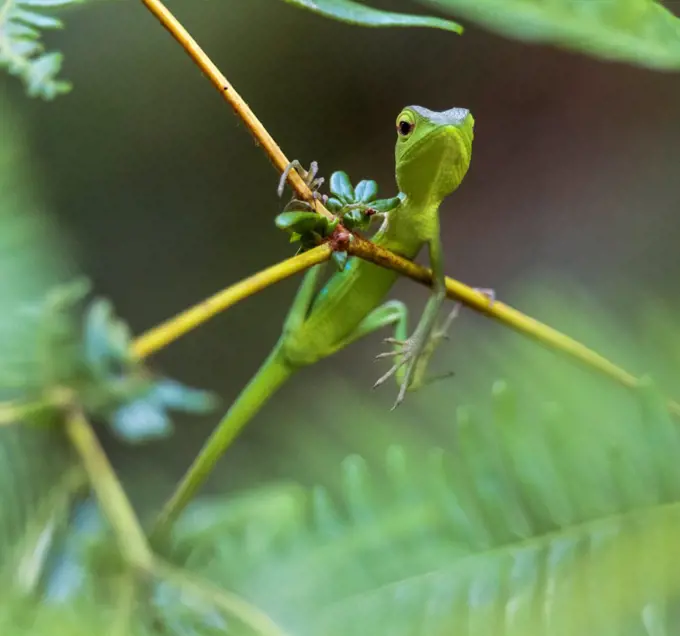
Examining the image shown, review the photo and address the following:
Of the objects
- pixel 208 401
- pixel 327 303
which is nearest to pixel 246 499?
pixel 208 401

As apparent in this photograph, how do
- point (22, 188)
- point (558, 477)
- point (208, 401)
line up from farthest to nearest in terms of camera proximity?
point (22, 188)
point (208, 401)
point (558, 477)

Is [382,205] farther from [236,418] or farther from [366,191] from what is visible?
[236,418]

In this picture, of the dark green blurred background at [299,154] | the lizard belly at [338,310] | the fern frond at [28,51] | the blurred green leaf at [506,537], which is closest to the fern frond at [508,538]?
the blurred green leaf at [506,537]

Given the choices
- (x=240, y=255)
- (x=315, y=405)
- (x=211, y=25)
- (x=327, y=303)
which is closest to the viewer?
(x=327, y=303)

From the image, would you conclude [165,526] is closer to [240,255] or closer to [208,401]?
[208,401]

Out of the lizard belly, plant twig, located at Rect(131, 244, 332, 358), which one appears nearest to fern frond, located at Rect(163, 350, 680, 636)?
the lizard belly

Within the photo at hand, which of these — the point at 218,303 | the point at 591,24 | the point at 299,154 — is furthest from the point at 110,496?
the point at 299,154

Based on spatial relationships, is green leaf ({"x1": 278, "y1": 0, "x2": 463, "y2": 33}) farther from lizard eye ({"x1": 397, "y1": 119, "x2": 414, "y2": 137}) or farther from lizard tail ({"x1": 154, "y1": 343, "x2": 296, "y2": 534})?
lizard tail ({"x1": 154, "y1": 343, "x2": 296, "y2": 534})
